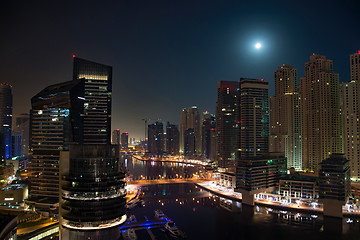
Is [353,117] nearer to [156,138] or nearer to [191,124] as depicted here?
[191,124]

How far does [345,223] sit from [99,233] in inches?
1149

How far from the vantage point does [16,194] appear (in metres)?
37.8

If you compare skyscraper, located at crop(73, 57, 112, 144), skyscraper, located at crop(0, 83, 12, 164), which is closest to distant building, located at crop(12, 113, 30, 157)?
skyscraper, located at crop(0, 83, 12, 164)

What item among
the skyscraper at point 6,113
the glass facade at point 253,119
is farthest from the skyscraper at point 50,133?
the skyscraper at point 6,113

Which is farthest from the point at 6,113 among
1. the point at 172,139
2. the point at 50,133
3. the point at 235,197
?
the point at 172,139

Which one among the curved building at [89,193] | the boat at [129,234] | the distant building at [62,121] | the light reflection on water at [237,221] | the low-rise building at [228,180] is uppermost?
the distant building at [62,121]

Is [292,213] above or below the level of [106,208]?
below

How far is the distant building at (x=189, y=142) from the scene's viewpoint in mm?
148125

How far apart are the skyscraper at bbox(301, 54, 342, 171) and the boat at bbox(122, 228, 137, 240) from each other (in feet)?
162

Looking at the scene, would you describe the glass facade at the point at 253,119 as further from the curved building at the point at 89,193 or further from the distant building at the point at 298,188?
the curved building at the point at 89,193

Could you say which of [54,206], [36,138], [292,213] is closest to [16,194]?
[54,206]

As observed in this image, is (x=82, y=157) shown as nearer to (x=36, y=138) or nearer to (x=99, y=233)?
(x=99, y=233)

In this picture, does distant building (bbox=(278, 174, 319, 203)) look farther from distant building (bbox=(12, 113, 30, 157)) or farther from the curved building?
distant building (bbox=(12, 113, 30, 157))

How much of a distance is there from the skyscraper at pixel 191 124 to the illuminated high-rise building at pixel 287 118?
71367 millimetres
